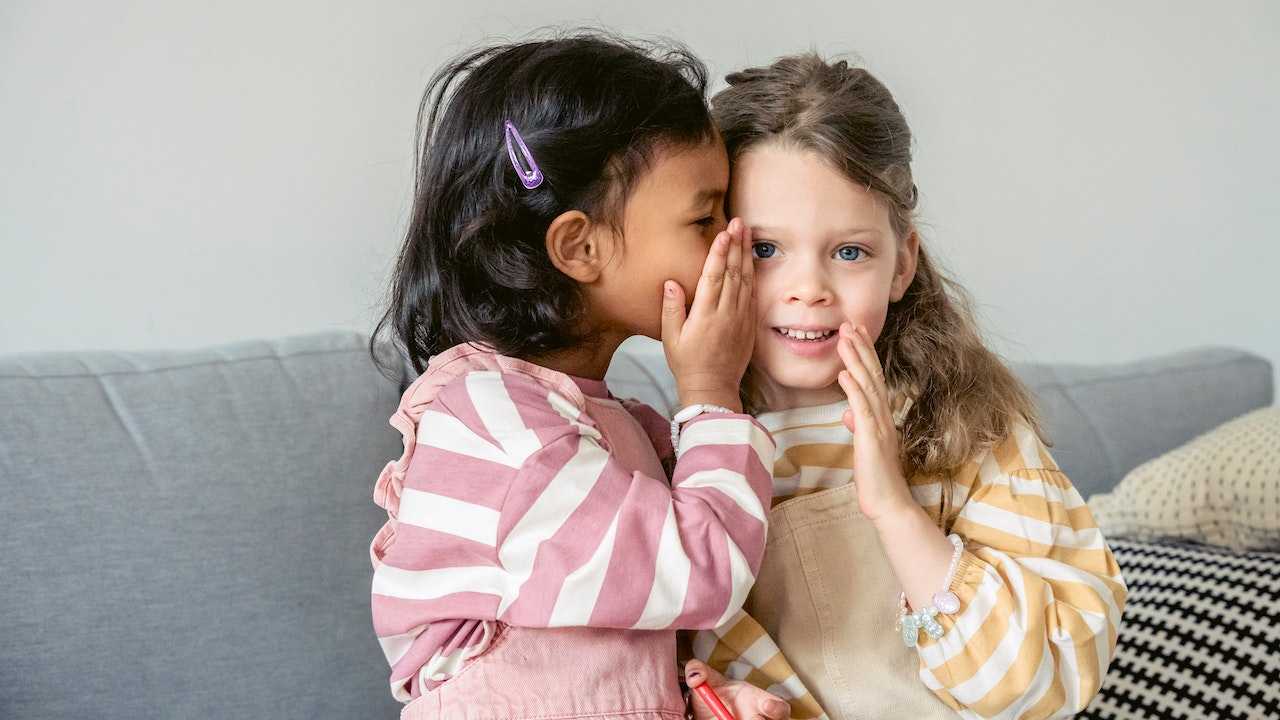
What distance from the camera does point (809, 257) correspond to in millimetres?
1125

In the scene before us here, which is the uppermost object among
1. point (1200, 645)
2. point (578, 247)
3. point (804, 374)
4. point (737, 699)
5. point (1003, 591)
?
point (578, 247)

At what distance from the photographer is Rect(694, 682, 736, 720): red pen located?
1011 mm

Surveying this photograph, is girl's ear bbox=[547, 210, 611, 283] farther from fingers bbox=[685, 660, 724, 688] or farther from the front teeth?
fingers bbox=[685, 660, 724, 688]

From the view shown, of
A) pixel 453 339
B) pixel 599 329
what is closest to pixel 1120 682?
pixel 599 329

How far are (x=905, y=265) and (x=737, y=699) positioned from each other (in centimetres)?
46

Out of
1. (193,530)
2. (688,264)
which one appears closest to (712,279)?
(688,264)

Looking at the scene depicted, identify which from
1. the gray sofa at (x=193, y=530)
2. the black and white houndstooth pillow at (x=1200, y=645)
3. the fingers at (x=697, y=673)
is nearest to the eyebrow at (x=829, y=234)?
the fingers at (x=697, y=673)

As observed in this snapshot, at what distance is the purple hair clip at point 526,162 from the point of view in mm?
1046

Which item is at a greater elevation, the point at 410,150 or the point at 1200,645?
the point at 410,150

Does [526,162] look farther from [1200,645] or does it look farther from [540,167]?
[1200,645]

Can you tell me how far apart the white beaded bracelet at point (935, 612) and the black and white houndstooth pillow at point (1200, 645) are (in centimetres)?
59

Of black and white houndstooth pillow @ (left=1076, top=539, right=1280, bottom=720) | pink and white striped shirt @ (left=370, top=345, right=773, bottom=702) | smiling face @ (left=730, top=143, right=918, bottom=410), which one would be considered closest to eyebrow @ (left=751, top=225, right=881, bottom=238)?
smiling face @ (left=730, top=143, right=918, bottom=410)

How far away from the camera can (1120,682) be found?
5.10ft

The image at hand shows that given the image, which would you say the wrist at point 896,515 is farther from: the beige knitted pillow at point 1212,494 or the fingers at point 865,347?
the beige knitted pillow at point 1212,494
